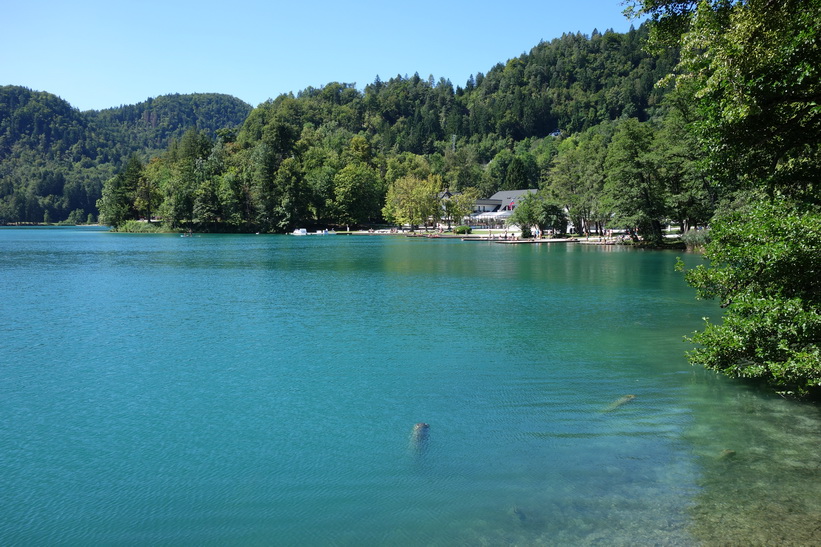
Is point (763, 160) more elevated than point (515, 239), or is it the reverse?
point (763, 160)

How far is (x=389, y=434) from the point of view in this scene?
10820mm

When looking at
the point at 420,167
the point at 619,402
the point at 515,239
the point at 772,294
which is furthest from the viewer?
the point at 420,167

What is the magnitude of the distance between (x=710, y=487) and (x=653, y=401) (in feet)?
12.7

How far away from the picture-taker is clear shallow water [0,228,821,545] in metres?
7.66

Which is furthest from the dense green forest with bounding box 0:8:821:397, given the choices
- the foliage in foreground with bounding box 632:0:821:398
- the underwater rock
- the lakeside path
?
the lakeside path

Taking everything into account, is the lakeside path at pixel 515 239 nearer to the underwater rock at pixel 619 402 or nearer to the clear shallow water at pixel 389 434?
the clear shallow water at pixel 389 434

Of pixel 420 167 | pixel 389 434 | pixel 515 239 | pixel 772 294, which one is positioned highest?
pixel 420 167

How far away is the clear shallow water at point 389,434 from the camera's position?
7656 millimetres

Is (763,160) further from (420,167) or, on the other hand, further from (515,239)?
(420,167)

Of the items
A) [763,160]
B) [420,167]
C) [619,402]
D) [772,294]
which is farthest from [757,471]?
[420,167]

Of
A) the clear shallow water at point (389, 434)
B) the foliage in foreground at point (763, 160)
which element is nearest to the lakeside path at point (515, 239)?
the clear shallow water at point (389, 434)

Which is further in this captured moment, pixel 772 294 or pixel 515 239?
pixel 515 239

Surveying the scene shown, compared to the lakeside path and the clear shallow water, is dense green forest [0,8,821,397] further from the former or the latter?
the lakeside path

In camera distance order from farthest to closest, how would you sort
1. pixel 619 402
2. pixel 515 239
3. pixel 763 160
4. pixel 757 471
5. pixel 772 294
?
pixel 515 239 < pixel 619 402 < pixel 763 160 < pixel 772 294 < pixel 757 471
